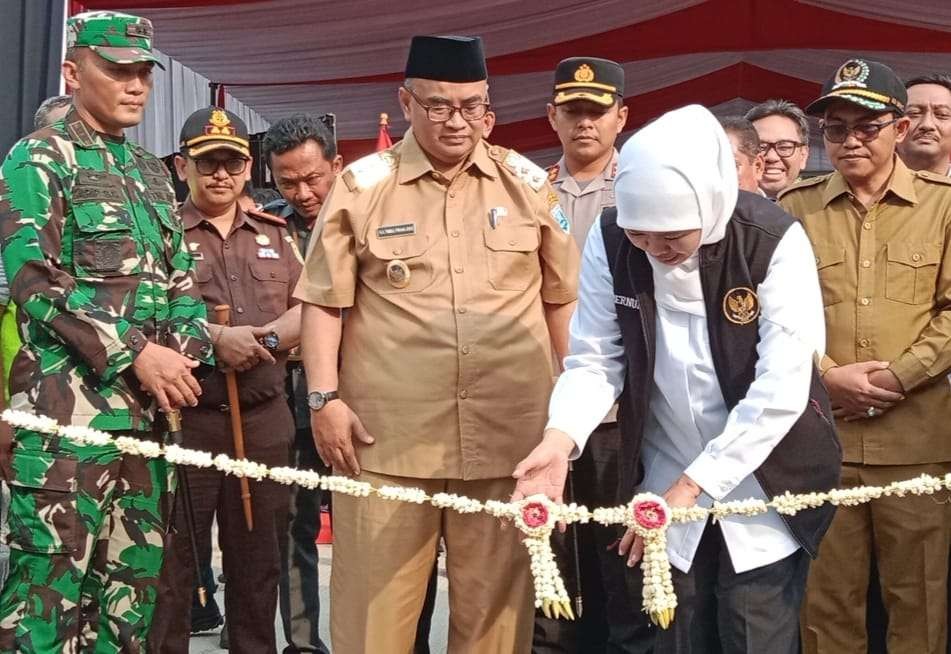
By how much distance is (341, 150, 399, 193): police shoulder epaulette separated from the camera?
338cm

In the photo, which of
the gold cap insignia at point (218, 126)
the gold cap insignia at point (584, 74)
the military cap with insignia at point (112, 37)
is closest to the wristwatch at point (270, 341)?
the gold cap insignia at point (218, 126)

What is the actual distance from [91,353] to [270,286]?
981mm

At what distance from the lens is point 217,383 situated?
3982mm

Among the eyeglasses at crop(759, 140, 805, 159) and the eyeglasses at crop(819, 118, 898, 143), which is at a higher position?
the eyeglasses at crop(759, 140, 805, 159)

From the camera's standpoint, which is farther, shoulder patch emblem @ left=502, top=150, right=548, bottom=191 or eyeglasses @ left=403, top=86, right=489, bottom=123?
shoulder patch emblem @ left=502, top=150, right=548, bottom=191

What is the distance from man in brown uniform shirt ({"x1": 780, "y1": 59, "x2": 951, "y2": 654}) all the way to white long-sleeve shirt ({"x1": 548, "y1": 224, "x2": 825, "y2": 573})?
93cm

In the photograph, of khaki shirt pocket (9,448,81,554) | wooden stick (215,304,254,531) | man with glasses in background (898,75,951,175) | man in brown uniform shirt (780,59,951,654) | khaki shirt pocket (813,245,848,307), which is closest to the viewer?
khaki shirt pocket (9,448,81,554)

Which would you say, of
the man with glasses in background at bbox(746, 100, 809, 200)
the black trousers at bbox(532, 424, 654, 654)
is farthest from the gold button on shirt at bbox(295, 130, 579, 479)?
the man with glasses in background at bbox(746, 100, 809, 200)

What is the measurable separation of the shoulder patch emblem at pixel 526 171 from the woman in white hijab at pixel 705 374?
2.00ft

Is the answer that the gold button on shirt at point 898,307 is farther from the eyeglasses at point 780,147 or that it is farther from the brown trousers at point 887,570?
the eyeglasses at point 780,147

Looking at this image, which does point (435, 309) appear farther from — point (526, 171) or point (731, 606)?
point (731, 606)

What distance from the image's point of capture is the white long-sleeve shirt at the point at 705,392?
8.58 ft

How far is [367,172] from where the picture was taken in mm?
3400

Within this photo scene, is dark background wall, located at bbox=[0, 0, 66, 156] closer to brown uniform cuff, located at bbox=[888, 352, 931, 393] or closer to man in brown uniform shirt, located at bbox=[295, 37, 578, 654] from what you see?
man in brown uniform shirt, located at bbox=[295, 37, 578, 654]
